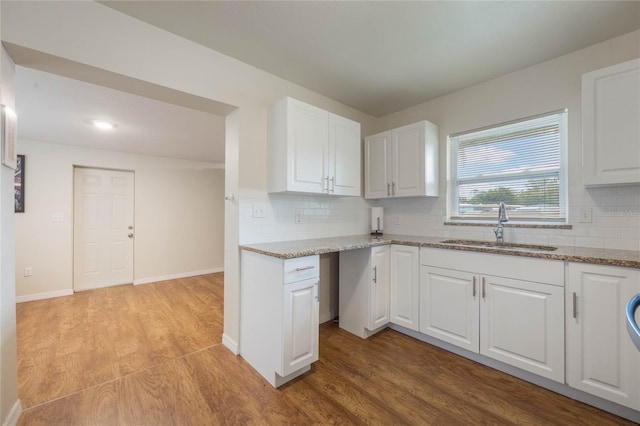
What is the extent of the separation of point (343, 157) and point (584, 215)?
1.92 m

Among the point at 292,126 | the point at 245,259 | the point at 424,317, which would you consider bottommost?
the point at 424,317

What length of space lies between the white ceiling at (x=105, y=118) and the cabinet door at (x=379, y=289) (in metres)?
2.36

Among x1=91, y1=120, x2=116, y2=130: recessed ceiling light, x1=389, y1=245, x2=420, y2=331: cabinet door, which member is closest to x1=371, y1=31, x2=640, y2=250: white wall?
x1=389, y1=245, x2=420, y2=331: cabinet door

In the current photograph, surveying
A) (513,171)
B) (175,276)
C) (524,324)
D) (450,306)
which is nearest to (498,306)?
(524,324)

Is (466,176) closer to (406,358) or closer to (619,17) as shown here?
(619,17)

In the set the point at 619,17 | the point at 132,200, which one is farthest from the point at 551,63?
the point at 132,200

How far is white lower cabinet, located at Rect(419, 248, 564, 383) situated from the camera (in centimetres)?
167

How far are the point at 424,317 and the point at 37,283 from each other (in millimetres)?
5107

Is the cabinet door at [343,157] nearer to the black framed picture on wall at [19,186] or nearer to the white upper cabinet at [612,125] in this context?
the white upper cabinet at [612,125]

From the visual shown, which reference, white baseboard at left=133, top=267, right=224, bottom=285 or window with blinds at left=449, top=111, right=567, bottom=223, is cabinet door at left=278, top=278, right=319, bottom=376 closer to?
window with blinds at left=449, top=111, right=567, bottom=223

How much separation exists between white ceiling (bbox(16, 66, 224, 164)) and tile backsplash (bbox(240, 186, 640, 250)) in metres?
1.47

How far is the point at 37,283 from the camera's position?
147 inches

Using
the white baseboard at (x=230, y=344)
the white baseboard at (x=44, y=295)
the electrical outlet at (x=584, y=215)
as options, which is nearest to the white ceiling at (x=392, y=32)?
the electrical outlet at (x=584, y=215)

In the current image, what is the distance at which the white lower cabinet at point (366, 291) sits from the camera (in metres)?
2.40
